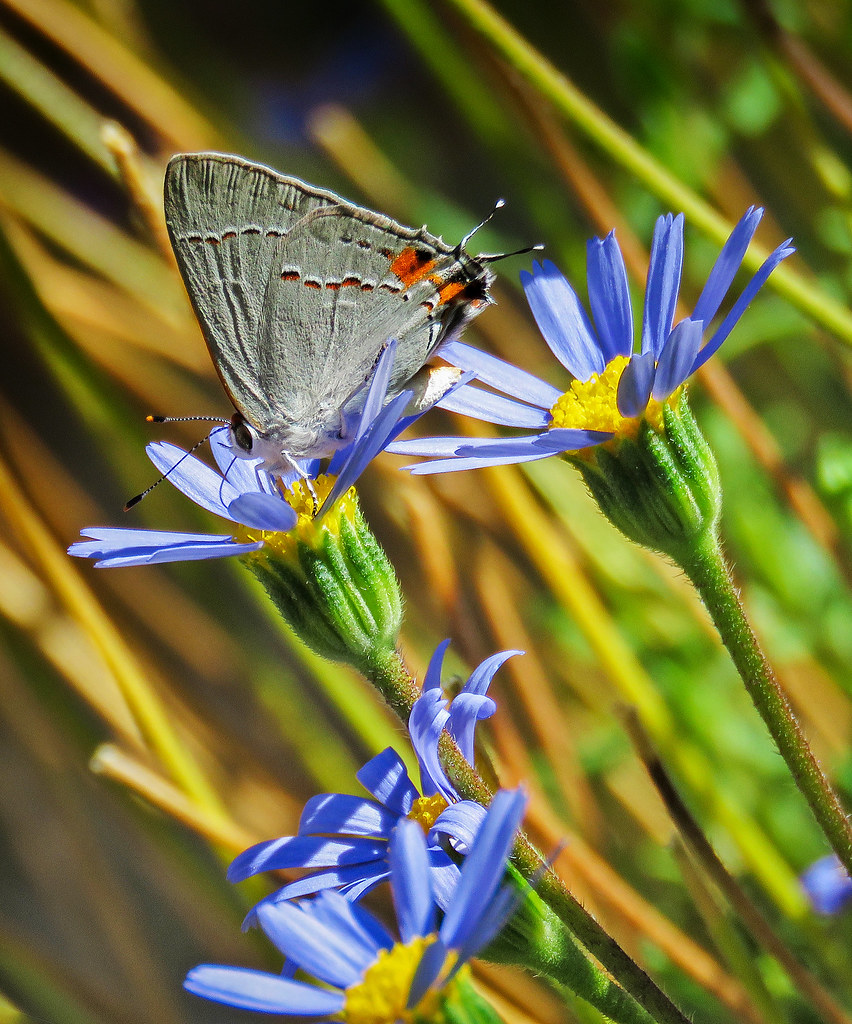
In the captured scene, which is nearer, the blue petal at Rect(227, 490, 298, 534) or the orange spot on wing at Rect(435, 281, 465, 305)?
the blue petal at Rect(227, 490, 298, 534)

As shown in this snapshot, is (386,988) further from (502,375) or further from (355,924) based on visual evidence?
(502,375)

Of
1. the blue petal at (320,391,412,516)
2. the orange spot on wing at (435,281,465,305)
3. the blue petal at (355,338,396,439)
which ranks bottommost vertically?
the blue petal at (320,391,412,516)

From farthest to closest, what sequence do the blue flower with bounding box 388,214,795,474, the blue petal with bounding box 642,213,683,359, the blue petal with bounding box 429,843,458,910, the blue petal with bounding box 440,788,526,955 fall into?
the blue petal with bounding box 642,213,683,359 < the blue flower with bounding box 388,214,795,474 < the blue petal with bounding box 429,843,458,910 < the blue petal with bounding box 440,788,526,955

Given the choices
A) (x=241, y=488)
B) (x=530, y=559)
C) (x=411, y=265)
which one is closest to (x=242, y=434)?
(x=241, y=488)

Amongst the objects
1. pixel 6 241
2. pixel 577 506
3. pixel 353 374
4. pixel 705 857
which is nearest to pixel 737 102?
pixel 577 506

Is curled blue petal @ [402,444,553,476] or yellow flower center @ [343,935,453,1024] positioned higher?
curled blue petal @ [402,444,553,476]

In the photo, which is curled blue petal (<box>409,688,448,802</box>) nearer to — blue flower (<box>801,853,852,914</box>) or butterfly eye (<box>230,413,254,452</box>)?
butterfly eye (<box>230,413,254,452</box>)

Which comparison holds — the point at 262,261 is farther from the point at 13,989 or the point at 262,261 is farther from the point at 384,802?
the point at 13,989

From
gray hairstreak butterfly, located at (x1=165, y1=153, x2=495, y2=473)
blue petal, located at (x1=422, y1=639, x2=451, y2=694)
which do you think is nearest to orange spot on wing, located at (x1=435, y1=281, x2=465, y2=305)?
gray hairstreak butterfly, located at (x1=165, y1=153, x2=495, y2=473)
